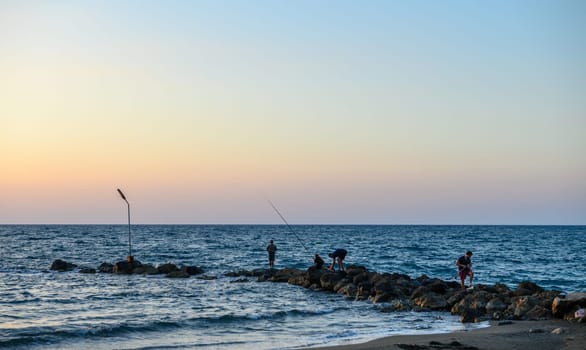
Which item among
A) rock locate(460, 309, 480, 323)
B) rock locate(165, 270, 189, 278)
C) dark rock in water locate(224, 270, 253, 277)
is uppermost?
rock locate(165, 270, 189, 278)

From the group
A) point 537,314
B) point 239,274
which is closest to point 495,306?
point 537,314

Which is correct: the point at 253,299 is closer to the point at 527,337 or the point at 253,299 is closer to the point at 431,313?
the point at 431,313

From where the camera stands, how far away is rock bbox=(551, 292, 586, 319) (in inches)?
621

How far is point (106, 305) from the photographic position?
19.6m

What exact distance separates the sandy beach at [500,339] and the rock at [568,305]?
32.5 inches

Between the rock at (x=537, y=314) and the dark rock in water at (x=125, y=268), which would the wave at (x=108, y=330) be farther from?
the dark rock in water at (x=125, y=268)

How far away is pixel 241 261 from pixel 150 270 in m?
9.82

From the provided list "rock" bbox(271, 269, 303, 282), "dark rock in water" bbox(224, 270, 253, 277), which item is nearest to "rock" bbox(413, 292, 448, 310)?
"rock" bbox(271, 269, 303, 282)

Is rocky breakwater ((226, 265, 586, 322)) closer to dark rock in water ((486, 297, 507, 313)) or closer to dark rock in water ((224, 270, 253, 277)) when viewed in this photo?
dark rock in water ((486, 297, 507, 313))

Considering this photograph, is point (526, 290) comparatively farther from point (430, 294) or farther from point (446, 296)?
point (430, 294)

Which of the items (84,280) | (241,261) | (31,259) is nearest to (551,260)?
(241,261)

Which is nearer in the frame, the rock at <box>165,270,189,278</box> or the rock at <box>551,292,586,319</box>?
the rock at <box>551,292,586,319</box>

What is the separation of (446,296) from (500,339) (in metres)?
7.50

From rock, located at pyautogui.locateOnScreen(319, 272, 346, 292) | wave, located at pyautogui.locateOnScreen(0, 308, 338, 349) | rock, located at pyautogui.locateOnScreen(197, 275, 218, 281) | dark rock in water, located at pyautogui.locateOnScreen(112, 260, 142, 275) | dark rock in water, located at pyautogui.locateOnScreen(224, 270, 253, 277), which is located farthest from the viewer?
dark rock in water, located at pyautogui.locateOnScreen(112, 260, 142, 275)
